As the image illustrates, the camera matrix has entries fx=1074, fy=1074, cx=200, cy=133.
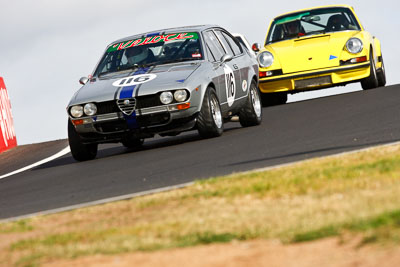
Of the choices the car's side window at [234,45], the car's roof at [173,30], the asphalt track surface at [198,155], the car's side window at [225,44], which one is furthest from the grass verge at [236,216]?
the car's side window at [234,45]

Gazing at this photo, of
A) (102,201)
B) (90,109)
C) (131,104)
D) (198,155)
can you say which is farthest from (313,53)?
(102,201)

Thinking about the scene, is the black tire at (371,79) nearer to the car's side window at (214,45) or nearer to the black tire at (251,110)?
the black tire at (251,110)

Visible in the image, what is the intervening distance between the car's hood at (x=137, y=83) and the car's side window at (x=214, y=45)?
697mm

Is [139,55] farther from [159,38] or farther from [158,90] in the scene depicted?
[158,90]

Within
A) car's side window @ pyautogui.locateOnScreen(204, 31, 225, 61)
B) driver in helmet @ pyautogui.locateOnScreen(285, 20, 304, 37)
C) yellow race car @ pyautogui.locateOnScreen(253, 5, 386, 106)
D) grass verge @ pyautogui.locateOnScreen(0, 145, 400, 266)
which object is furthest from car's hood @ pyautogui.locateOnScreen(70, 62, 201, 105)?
driver in helmet @ pyautogui.locateOnScreen(285, 20, 304, 37)

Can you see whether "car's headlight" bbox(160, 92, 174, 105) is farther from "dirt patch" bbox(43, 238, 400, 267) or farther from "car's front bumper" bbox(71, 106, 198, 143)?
"dirt patch" bbox(43, 238, 400, 267)

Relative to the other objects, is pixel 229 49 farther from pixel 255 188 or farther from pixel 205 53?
pixel 255 188

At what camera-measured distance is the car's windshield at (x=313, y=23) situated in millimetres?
19359

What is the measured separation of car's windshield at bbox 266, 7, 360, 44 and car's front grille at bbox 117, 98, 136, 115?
292 inches

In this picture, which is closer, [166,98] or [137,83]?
[166,98]

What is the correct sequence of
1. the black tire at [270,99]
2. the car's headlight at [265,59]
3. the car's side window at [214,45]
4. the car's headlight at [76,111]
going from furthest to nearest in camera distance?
the black tire at [270,99] → the car's headlight at [265,59] → the car's side window at [214,45] → the car's headlight at [76,111]

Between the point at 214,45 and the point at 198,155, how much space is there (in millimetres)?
2903

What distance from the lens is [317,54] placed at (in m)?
18.6

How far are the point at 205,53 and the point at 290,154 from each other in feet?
11.3
